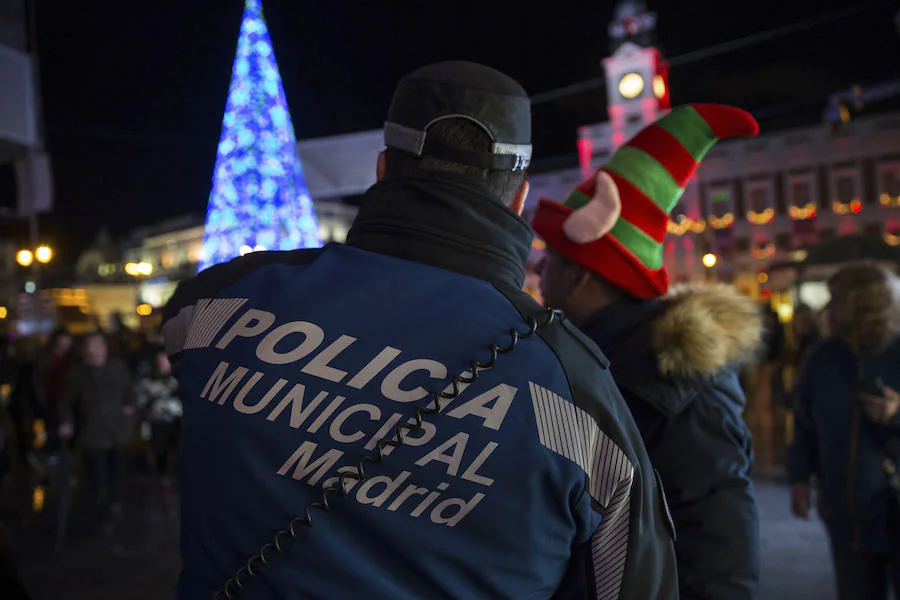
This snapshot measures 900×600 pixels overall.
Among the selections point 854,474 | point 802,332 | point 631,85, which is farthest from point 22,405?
point 631,85

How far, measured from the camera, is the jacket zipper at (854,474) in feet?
11.8

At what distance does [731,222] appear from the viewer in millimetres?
44094

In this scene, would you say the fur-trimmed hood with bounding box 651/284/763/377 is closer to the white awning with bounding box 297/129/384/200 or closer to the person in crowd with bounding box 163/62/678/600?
the person in crowd with bounding box 163/62/678/600

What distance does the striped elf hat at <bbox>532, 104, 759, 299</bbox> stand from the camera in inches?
91.1

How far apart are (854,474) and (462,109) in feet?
10.5

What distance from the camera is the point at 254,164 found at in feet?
52.3

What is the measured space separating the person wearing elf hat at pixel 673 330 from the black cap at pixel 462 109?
886 mm

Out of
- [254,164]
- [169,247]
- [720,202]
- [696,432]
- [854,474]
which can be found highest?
[169,247]

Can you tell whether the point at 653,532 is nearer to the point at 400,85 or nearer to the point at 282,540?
the point at 282,540

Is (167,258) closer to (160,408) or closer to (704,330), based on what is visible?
(160,408)

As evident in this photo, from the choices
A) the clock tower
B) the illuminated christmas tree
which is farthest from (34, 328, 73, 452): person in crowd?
the clock tower

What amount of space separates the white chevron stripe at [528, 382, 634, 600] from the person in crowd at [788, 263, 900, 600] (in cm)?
281

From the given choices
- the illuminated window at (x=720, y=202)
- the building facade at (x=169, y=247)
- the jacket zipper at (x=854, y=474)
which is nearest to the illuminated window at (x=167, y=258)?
the building facade at (x=169, y=247)

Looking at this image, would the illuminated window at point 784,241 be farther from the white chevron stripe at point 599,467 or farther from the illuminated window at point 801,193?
the white chevron stripe at point 599,467
